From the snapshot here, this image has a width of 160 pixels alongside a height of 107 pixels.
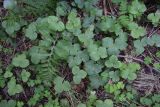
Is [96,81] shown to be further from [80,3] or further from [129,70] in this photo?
[80,3]

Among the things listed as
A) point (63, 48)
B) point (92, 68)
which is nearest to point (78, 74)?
point (92, 68)

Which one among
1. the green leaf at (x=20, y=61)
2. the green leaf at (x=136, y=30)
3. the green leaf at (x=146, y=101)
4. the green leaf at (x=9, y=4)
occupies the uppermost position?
the green leaf at (x=9, y=4)

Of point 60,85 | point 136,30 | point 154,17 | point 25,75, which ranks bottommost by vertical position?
point 60,85

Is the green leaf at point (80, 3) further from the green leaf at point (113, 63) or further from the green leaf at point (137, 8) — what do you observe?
the green leaf at point (113, 63)

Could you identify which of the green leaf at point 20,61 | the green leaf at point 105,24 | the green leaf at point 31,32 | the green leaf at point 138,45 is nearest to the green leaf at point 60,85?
the green leaf at point 20,61

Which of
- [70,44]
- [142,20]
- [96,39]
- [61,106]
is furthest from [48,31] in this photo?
[142,20]
